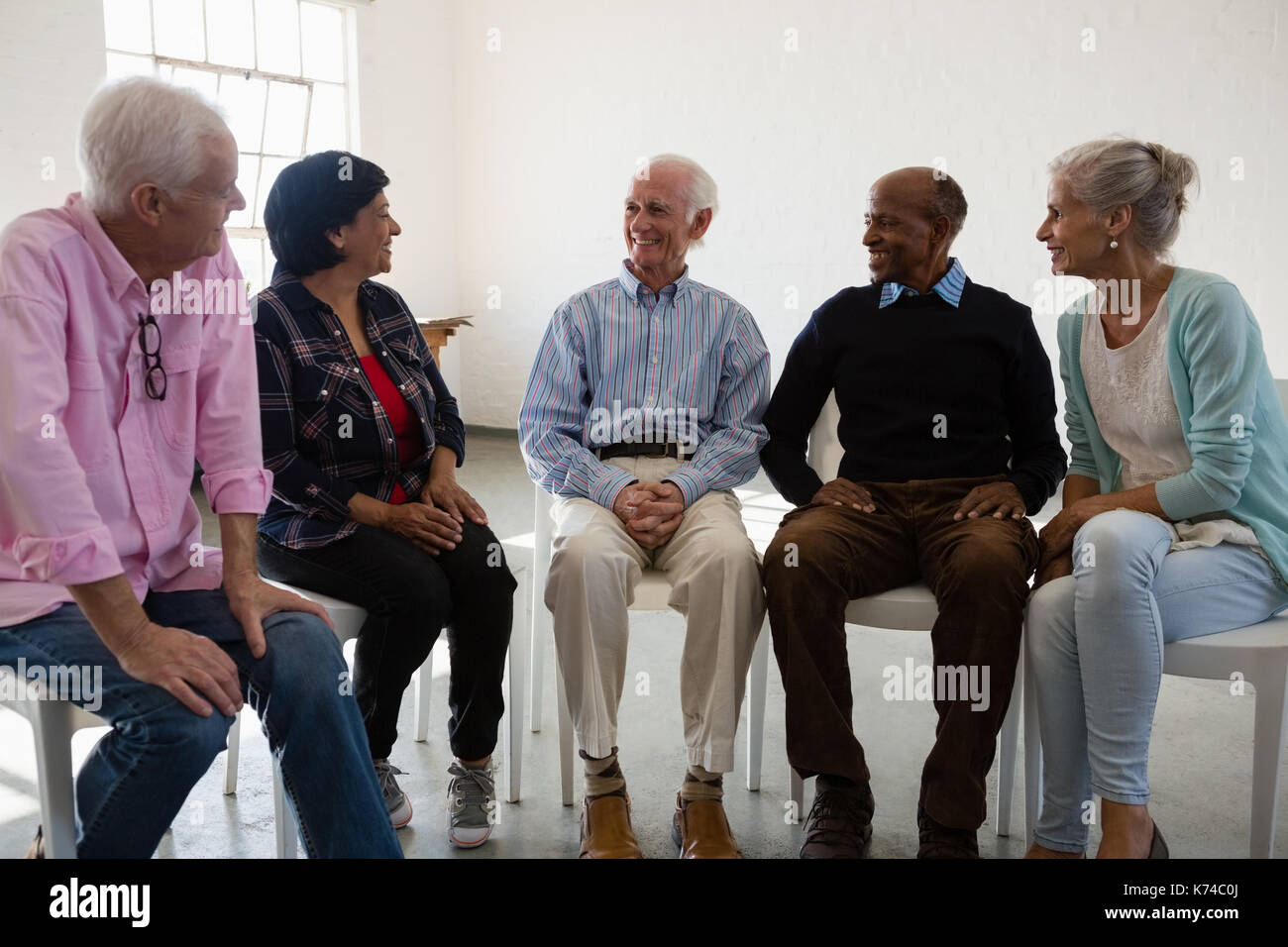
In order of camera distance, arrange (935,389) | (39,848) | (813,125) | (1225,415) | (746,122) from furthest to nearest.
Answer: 1. (746,122)
2. (813,125)
3. (935,389)
4. (1225,415)
5. (39,848)

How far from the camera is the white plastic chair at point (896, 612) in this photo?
2.03 metres

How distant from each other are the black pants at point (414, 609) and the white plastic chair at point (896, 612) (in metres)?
Answer: 0.61

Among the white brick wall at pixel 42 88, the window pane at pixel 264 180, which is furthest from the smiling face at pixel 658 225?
the window pane at pixel 264 180

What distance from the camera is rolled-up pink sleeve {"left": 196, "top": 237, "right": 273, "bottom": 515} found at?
1714 millimetres

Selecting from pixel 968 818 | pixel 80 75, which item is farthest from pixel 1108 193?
pixel 80 75

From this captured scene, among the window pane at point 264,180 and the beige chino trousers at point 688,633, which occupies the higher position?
the window pane at point 264,180

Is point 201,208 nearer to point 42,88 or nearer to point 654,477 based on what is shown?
point 654,477

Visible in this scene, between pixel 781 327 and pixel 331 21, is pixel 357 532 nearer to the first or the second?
pixel 781 327

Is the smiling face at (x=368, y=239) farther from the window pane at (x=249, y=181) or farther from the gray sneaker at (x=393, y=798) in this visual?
the window pane at (x=249, y=181)

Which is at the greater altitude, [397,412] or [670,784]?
[397,412]

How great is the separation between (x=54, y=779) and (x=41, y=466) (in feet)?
1.39

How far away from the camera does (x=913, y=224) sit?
2.28 metres

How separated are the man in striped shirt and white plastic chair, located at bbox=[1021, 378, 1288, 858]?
0.73m

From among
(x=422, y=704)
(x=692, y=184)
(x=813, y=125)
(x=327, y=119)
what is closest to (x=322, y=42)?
(x=327, y=119)
